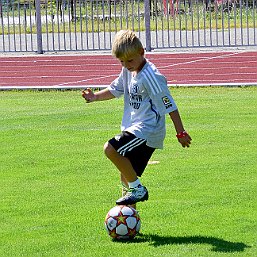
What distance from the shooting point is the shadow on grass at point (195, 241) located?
717cm

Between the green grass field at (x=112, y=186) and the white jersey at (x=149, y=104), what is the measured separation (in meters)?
0.74

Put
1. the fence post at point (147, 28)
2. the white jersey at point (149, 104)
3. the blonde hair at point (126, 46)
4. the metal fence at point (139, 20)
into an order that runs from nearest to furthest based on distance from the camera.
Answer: the blonde hair at point (126, 46)
the white jersey at point (149, 104)
the fence post at point (147, 28)
the metal fence at point (139, 20)

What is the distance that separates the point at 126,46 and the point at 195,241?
5.14ft

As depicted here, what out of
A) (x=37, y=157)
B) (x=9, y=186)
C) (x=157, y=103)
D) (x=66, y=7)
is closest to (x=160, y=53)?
(x=66, y=7)

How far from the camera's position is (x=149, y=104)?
7.86 metres

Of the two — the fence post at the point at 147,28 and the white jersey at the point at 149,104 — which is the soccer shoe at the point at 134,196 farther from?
the fence post at the point at 147,28

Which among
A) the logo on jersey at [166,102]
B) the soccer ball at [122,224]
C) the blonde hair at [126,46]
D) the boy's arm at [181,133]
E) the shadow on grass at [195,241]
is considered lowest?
the shadow on grass at [195,241]

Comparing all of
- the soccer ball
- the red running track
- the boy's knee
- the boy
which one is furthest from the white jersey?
the red running track

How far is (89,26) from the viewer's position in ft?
92.0

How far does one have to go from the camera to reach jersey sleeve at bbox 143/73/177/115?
25.4 feet

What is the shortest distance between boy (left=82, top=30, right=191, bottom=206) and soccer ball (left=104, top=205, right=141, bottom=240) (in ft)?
0.90

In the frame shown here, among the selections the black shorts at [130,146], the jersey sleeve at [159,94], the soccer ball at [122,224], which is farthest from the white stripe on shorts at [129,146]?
the soccer ball at [122,224]

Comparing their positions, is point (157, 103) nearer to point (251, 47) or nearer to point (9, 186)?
point (9, 186)

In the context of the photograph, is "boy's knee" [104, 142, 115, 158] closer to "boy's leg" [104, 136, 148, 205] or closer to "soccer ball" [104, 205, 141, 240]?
"boy's leg" [104, 136, 148, 205]
